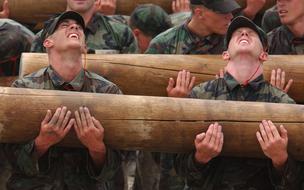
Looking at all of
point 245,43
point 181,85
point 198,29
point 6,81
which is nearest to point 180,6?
point 198,29

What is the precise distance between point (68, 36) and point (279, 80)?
66.2 inches

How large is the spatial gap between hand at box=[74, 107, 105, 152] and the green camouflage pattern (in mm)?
2992

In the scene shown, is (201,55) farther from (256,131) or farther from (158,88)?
(256,131)

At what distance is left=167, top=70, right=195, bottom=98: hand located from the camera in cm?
822

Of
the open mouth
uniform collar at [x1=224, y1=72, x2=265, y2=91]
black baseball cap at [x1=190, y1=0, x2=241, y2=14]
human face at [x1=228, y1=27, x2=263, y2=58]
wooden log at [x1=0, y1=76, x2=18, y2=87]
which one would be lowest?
wooden log at [x1=0, y1=76, x2=18, y2=87]

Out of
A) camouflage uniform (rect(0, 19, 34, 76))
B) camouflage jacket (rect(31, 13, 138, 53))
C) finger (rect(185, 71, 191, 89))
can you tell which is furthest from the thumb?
camouflage uniform (rect(0, 19, 34, 76))

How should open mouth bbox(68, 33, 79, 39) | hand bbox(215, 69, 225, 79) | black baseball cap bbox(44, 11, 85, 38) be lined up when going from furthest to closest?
hand bbox(215, 69, 225, 79)
black baseball cap bbox(44, 11, 85, 38)
open mouth bbox(68, 33, 79, 39)

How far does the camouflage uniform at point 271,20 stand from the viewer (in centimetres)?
977

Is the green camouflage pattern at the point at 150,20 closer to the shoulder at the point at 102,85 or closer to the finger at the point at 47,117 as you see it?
the shoulder at the point at 102,85

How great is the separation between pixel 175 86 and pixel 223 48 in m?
0.98

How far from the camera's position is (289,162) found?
280 inches

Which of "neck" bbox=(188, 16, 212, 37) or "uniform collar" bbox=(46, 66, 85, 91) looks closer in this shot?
"uniform collar" bbox=(46, 66, 85, 91)

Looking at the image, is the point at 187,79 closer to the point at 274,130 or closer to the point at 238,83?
the point at 238,83

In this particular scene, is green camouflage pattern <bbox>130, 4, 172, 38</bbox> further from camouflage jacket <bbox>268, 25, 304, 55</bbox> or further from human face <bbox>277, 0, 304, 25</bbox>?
human face <bbox>277, 0, 304, 25</bbox>
